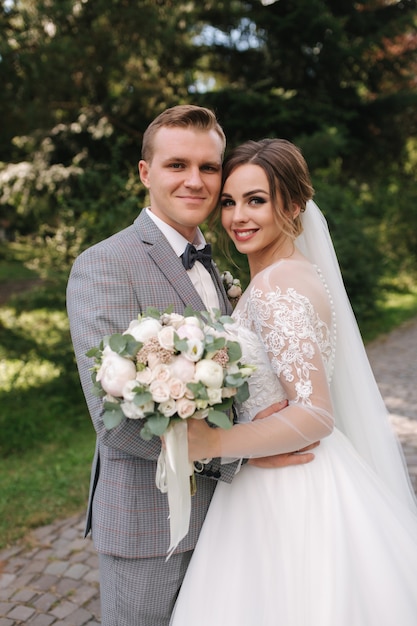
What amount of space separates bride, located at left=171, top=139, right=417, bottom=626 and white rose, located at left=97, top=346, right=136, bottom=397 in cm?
32

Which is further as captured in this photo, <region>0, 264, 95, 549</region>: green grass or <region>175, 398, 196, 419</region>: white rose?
<region>0, 264, 95, 549</region>: green grass

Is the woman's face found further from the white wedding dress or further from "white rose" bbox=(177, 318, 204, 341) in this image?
"white rose" bbox=(177, 318, 204, 341)

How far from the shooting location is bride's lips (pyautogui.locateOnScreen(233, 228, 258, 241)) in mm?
2307

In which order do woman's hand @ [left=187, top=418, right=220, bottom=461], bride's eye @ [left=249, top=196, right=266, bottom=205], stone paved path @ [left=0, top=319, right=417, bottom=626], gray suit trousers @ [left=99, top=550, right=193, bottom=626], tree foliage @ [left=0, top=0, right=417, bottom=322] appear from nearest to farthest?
1. woman's hand @ [left=187, top=418, right=220, bottom=461]
2. gray suit trousers @ [left=99, top=550, right=193, bottom=626]
3. bride's eye @ [left=249, top=196, right=266, bottom=205]
4. stone paved path @ [left=0, top=319, right=417, bottom=626]
5. tree foliage @ [left=0, top=0, right=417, bottom=322]

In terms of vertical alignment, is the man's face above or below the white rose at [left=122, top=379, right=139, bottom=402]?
above

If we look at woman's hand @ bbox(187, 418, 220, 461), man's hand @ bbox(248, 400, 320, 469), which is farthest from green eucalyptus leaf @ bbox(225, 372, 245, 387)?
man's hand @ bbox(248, 400, 320, 469)

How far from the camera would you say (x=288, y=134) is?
1126cm

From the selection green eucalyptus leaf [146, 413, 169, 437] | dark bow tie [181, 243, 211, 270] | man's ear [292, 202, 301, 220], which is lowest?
green eucalyptus leaf [146, 413, 169, 437]

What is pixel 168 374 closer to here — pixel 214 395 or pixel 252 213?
pixel 214 395

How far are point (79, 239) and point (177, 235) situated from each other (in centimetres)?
540

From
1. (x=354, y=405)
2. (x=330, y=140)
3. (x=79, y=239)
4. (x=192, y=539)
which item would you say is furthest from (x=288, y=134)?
(x=192, y=539)

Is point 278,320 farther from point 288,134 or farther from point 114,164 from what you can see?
point 288,134

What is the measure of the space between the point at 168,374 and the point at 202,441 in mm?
350

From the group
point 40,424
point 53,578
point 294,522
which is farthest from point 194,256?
point 40,424
